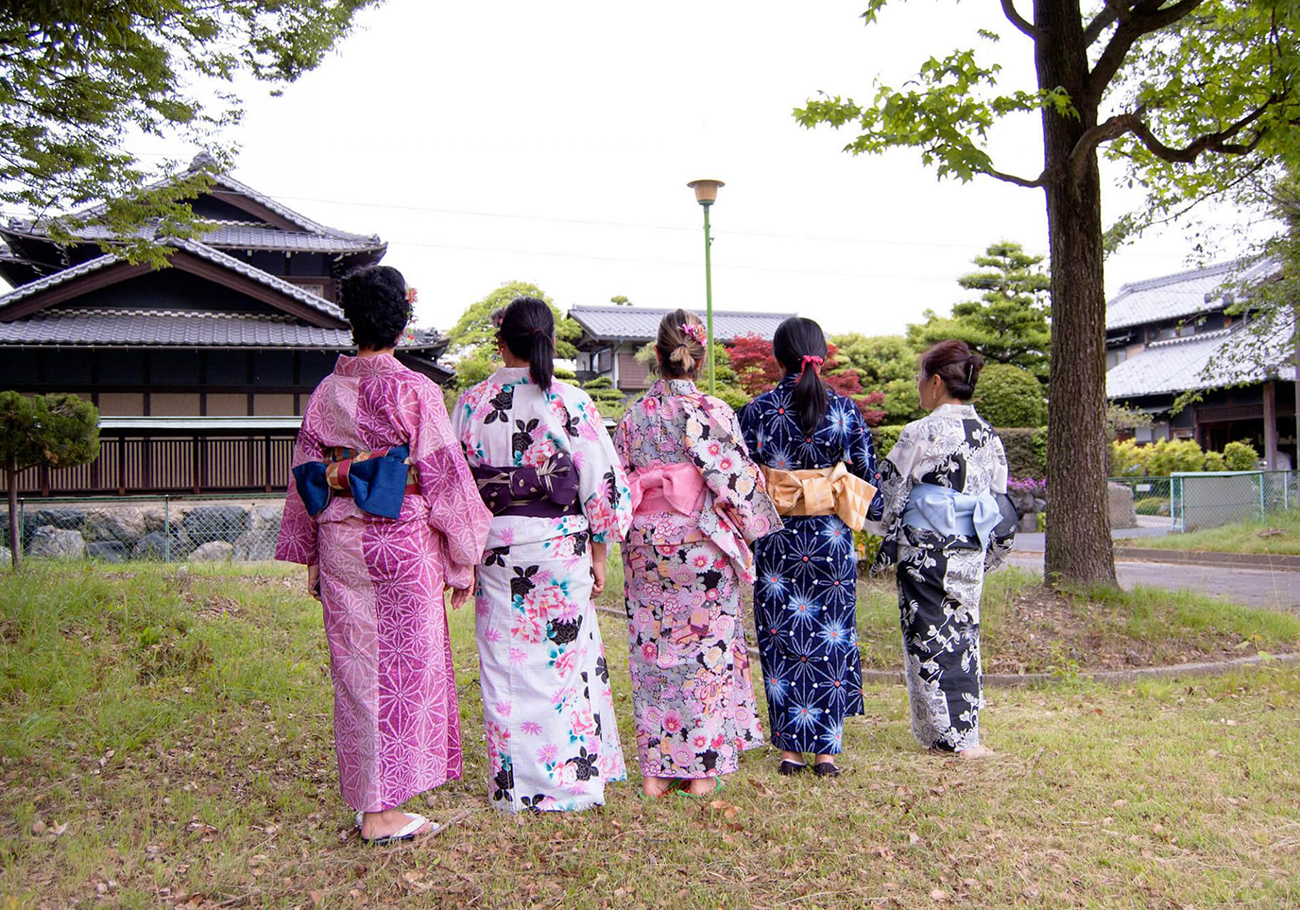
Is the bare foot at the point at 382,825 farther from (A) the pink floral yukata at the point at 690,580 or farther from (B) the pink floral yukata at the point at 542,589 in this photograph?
(A) the pink floral yukata at the point at 690,580

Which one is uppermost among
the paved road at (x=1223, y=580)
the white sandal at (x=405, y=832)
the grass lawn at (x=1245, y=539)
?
the grass lawn at (x=1245, y=539)

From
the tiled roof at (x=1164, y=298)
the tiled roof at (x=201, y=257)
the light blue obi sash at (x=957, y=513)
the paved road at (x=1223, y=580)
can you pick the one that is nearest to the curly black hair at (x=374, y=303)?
the light blue obi sash at (x=957, y=513)

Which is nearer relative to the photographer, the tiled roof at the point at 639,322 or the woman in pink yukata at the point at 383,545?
the woman in pink yukata at the point at 383,545

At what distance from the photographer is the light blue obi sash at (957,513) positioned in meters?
4.50

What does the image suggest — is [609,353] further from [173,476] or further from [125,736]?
[125,736]

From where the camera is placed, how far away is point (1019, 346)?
2531 centimetres

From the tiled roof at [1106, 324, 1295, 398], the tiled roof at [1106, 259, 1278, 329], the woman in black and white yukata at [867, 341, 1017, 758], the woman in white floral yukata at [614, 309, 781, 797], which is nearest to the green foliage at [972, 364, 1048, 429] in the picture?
the tiled roof at [1106, 324, 1295, 398]

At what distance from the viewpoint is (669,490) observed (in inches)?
162

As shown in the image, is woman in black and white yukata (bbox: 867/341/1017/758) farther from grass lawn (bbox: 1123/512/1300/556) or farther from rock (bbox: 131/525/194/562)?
rock (bbox: 131/525/194/562)

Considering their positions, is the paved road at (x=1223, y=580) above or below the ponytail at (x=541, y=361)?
below

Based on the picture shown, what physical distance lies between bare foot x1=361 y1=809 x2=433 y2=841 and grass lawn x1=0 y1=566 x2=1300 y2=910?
0.24ft

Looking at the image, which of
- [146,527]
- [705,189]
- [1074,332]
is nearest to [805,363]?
[1074,332]

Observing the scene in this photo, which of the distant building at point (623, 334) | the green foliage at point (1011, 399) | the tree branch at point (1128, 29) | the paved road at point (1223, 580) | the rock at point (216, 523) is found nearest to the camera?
the tree branch at point (1128, 29)

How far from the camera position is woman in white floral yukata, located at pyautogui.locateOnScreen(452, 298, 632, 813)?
371 centimetres
